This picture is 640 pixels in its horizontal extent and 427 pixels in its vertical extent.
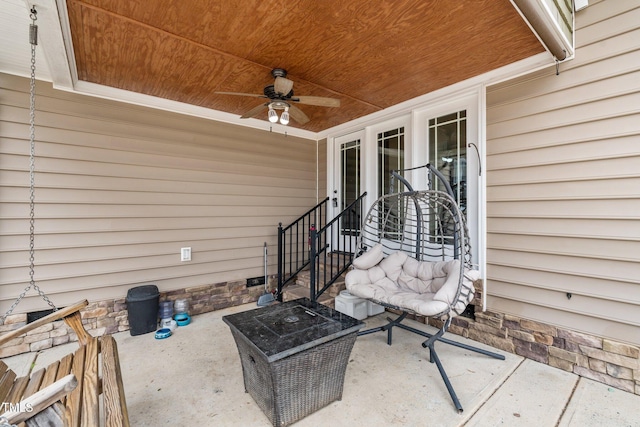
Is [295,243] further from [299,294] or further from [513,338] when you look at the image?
[513,338]

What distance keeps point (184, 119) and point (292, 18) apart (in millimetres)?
2300

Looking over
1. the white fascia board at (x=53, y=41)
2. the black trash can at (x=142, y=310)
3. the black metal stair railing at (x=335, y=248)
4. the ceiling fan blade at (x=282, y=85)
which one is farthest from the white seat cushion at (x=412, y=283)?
the white fascia board at (x=53, y=41)

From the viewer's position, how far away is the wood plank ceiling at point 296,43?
2.07m

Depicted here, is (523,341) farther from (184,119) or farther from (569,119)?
(184,119)

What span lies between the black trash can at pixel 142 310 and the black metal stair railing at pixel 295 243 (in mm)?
1626

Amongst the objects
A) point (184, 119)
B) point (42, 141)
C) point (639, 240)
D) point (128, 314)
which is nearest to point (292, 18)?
point (184, 119)

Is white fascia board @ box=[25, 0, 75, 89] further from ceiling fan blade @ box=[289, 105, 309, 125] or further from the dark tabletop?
the dark tabletop

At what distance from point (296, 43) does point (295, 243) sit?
3.08 meters

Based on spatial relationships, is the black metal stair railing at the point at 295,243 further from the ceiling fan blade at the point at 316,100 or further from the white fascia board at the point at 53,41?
the white fascia board at the point at 53,41

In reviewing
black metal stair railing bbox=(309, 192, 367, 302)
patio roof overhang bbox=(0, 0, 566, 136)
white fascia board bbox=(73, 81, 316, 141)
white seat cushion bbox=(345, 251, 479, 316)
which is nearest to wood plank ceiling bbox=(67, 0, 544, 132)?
patio roof overhang bbox=(0, 0, 566, 136)

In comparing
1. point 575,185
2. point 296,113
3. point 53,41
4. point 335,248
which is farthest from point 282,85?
point 335,248

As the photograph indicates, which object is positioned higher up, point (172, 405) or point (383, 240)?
point (383, 240)

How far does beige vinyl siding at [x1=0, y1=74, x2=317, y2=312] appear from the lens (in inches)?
114

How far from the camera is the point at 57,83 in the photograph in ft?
9.85
